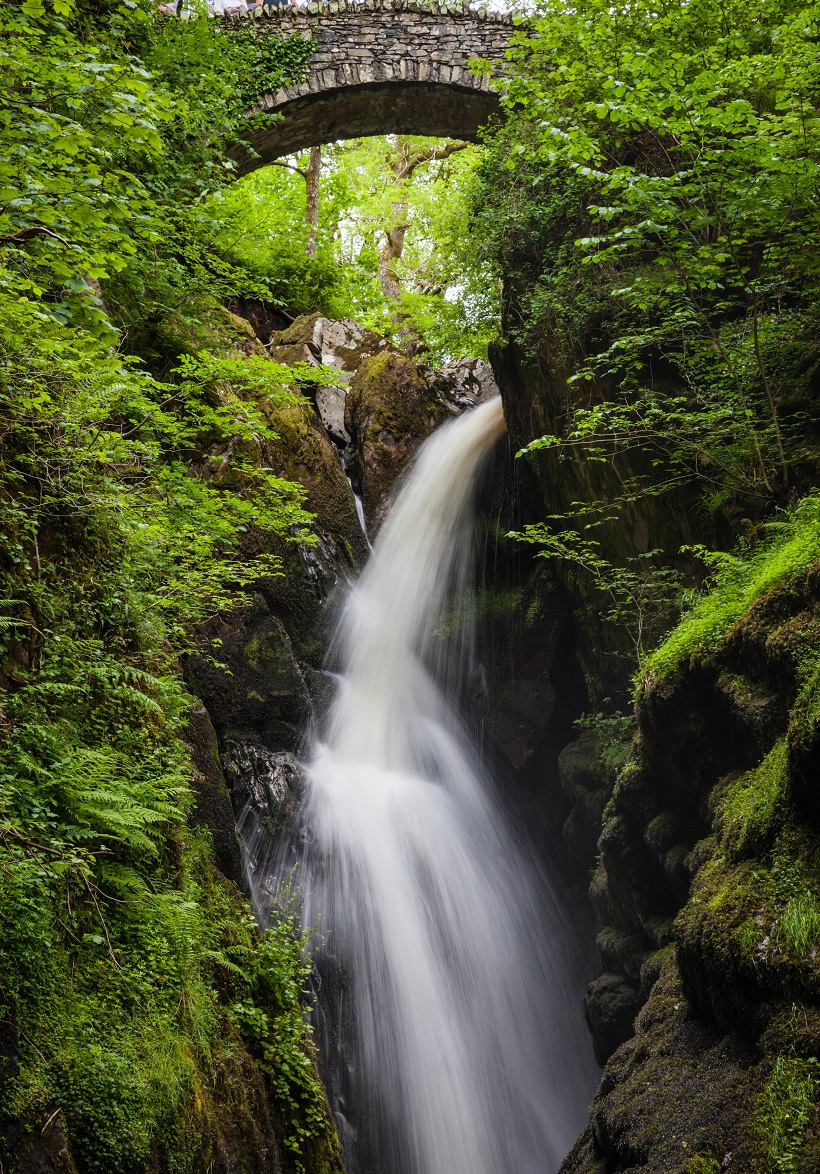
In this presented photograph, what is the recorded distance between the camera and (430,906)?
7.53 m

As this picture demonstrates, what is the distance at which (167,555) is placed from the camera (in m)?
4.78

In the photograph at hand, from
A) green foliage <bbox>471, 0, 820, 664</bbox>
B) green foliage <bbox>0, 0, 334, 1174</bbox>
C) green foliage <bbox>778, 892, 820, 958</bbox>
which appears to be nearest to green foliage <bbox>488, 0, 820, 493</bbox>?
green foliage <bbox>471, 0, 820, 664</bbox>

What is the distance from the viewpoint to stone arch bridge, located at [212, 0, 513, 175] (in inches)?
496

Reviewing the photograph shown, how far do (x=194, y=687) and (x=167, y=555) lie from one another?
2.96 meters

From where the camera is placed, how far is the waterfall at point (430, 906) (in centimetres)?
640

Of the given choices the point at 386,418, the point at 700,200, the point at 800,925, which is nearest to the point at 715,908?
the point at 800,925

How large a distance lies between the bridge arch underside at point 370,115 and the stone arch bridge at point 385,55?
17 mm

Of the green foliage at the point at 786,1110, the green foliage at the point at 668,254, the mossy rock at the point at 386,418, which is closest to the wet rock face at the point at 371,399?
the mossy rock at the point at 386,418

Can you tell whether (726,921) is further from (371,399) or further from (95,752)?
(371,399)

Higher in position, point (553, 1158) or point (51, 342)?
point (51, 342)

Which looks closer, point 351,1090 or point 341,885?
point 351,1090

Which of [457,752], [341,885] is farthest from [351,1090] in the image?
[457,752]

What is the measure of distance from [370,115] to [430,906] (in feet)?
41.3

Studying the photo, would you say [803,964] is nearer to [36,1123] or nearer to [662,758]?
[36,1123]
